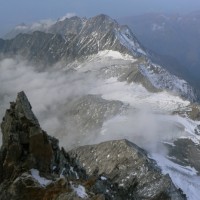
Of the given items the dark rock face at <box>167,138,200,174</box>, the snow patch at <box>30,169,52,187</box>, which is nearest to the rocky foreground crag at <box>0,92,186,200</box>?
the snow patch at <box>30,169,52,187</box>

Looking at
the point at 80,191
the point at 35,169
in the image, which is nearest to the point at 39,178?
the point at 35,169

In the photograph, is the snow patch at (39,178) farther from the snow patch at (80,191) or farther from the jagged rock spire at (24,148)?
the snow patch at (80,191)

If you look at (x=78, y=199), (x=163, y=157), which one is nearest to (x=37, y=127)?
(x=78, y=199)

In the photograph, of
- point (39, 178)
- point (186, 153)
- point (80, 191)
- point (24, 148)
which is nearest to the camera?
point (80, 191)

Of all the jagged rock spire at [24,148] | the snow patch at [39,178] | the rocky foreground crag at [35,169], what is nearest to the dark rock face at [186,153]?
the rocky foreground crag at [35,169]

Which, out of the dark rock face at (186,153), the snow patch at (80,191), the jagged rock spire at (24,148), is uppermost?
the snow patch at (80,191)

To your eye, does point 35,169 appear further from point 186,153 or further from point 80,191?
point 186,153

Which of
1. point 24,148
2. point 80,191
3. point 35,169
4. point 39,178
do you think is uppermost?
point 80,191

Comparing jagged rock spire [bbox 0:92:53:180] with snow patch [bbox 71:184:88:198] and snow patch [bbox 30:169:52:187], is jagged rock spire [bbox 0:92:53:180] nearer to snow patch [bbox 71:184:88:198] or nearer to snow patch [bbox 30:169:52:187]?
snow patch [bbox 30:169:52:187]

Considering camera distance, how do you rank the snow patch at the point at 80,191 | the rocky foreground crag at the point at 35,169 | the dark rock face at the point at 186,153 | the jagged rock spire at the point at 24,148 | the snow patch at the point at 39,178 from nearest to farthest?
the snow patch at the point at 80,191, the rocky foreground crag at the point at 35,169, the snow patch at the point at 39,178, the jagged rock spire at the point at 24,148, the dark rock face at the point at 186,153

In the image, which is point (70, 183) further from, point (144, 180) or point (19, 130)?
point (144, 180)

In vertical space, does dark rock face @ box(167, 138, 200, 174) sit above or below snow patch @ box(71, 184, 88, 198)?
below

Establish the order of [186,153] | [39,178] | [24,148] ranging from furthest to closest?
1. [186,153]
2. [24,148]
3. [39,178]
